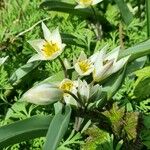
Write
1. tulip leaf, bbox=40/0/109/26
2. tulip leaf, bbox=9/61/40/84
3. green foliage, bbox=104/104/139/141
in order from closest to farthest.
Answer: green foliage, bbox=104/104/139/141 < tulip leaf, bbox=9/61/40/84 < tulip leaf, bbox=40/0/109/26

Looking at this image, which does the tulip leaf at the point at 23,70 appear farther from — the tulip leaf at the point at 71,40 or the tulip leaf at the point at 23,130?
the tulip leaf at the point at 23,130

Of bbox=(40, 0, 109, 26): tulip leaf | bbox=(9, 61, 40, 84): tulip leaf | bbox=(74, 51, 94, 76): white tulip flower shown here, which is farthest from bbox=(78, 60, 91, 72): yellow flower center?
bbox=(40, 0, 109, 26): tulip leaf

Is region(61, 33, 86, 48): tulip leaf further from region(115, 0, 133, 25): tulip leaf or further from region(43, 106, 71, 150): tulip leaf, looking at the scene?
region(43, 106, 71, 150): tulip leaf

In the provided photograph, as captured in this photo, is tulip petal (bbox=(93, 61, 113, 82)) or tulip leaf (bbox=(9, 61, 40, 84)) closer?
tulip petal (bbox=(93, 61, 113, 82))

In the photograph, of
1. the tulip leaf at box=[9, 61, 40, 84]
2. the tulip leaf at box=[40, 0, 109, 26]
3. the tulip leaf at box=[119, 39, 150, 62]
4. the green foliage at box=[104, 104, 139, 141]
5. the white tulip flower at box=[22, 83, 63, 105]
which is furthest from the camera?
the tulip leaf at box=[40, 0, 109, 26]

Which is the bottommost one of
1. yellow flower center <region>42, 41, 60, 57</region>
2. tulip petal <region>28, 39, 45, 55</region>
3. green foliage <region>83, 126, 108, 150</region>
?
green foliage <region>83, 126, 108, 150</region>

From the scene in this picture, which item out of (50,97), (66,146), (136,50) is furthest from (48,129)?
(136,50)
